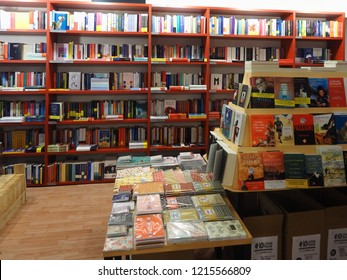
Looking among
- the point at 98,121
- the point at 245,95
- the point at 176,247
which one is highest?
the point at 245,95

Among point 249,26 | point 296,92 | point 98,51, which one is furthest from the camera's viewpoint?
point 249,26

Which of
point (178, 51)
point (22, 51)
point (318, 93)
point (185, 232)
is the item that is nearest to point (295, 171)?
point (318, 93)

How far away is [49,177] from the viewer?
4.12 metres

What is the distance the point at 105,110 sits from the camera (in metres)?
4.27

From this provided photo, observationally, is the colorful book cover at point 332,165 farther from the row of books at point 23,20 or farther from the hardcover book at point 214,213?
the row of books at point 23,20

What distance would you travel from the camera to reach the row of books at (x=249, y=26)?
14.1ft

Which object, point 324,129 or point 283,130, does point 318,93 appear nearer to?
point 324,129

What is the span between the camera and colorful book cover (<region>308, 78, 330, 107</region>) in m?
1.89

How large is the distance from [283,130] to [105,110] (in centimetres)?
292

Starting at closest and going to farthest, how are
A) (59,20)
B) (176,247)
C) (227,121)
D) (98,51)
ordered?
1. (176,247)
2. (227,121)
3. (59,20)
4. (98,51)

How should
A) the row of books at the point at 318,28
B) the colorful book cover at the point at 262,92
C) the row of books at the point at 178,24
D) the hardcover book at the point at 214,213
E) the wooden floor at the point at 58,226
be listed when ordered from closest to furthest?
the hardcover book at the point at 214,213, the colorful book cover at the point at 262,92, the wooden floor at the point at 58,226, the row of books at the point at 178,24, the row of books at the point at 318,28

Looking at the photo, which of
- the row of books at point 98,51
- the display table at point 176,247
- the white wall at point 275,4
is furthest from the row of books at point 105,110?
the display table at point 176,247

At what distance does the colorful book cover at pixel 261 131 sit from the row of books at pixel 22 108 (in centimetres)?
319

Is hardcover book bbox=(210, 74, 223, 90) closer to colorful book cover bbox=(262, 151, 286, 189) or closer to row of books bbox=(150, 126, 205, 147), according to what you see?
row of books bbox=(150, 126, 205, 147)
